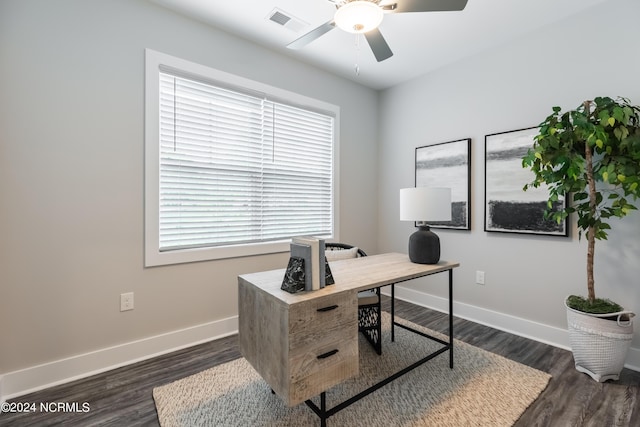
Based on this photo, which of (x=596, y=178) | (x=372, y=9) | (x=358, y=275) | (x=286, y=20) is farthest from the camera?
(x=286, y=20)

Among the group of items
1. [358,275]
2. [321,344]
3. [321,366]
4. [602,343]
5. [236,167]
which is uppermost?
[236,167]

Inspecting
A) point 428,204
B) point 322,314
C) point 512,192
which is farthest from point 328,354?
point 512,192

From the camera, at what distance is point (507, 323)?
2789 mm

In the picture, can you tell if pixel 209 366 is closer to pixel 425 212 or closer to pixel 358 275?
pixel 358 275

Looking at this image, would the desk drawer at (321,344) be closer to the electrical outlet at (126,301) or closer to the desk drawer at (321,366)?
the desk drawer at (321,366)

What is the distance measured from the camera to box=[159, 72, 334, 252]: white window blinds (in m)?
2.42

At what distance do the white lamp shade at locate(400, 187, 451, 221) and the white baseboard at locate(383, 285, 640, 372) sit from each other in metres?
1.50

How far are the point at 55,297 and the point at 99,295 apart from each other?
0.23m

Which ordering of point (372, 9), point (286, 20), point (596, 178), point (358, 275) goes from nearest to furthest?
point (372, 9) < point (358, 275) < point (596, 178) < point (286, 20)

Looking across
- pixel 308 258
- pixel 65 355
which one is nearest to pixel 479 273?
pixel 308 258

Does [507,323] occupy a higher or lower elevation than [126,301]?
lower

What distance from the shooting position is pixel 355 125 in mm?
3707

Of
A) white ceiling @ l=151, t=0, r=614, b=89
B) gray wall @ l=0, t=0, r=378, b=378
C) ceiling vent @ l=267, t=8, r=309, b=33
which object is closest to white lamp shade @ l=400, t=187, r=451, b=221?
white ceiling @ l=151, t=0, r=614, b=89

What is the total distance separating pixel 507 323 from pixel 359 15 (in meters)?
2.88
